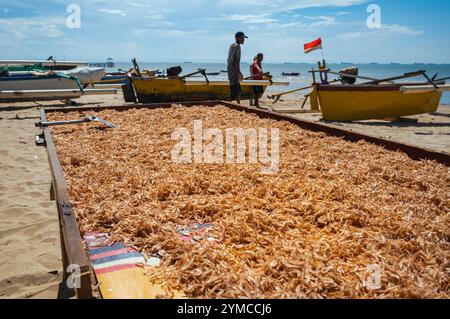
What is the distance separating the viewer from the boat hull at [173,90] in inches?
546

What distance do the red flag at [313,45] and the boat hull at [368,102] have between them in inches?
99.9

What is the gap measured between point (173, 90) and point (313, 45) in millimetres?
5759

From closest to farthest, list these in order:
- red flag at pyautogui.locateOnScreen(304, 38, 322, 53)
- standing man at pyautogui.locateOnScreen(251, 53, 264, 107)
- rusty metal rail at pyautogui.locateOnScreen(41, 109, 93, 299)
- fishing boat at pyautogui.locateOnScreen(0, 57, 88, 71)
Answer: rusty metal rail at pyautogui.locateOnScreen(41, 109, 93, 299) < red flag at pyautogui.locateOnScreen(304, 38, 322, 53) < standing man at pyautogui.locateOnScreen(251, 53, 264, 107) < fishing boat at pyautogui.locateOnScreen(0, 57, 88, 71)

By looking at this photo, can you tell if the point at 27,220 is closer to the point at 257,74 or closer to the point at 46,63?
the point at 257,74

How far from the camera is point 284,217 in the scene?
104 inches

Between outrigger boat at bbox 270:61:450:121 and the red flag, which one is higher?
the red flag

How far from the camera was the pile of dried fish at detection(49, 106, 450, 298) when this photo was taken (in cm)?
189

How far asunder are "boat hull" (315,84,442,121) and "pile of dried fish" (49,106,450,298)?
7544mm

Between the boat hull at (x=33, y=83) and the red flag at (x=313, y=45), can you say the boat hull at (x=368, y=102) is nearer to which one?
the red flag at (x=313, y=45)

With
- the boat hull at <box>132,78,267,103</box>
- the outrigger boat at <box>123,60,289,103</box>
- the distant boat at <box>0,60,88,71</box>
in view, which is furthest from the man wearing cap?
the distant boat at <box>0,60,88,71</box>

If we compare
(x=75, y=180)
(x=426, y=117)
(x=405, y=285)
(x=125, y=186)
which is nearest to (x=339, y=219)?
(x=405, y=285)

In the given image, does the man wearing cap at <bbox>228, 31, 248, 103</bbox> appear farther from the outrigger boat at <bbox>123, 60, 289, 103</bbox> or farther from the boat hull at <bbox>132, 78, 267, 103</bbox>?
the boat hull at <bbox>132, 78, 267, 103</bbox>

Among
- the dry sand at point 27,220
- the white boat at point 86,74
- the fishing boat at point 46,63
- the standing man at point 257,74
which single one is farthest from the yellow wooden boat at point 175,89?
the fishing boat at point 46,63

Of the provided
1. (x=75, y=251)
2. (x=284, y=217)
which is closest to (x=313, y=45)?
(x=284, y=217)
